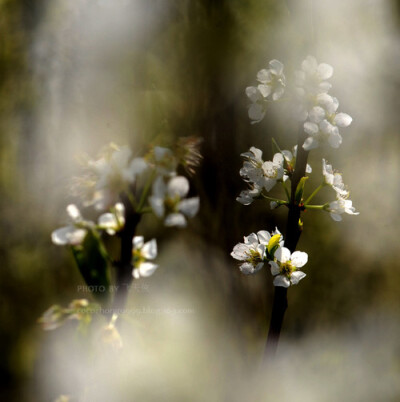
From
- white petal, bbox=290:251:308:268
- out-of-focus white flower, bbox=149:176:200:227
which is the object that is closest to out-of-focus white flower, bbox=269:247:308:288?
white petal, bbox=290:251:308:268

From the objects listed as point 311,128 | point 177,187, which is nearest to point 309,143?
point 311,128

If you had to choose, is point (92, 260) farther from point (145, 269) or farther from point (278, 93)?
point (278, 93)

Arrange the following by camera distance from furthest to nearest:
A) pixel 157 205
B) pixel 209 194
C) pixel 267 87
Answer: pixel 209 194 → pixel 267 87 → pixel 157 205

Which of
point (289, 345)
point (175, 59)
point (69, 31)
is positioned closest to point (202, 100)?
point (175, 59)

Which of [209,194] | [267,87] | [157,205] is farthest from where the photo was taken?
[209,194]

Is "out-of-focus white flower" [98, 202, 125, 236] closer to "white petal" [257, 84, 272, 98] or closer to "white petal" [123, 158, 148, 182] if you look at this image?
"white petal" [123, 158, 148, 182]

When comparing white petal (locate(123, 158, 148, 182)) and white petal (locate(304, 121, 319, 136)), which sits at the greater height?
white petal (locate(304, 121, 319, 136))
